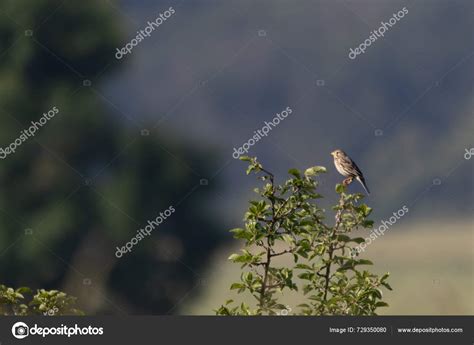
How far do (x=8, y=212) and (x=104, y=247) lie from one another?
11.2ft

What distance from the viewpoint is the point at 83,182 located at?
25.4 m

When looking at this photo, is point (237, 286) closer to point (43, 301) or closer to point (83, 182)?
point (43, 301)

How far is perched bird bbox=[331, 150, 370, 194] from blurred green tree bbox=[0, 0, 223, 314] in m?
9.92

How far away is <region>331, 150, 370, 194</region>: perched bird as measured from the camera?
12.2 meters

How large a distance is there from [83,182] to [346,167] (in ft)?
45.2

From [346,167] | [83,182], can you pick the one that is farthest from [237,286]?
[83,182]

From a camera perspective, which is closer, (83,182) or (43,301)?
(43,301)

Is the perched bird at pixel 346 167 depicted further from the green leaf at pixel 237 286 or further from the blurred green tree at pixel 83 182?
the blurred green tree at pixel 83 182

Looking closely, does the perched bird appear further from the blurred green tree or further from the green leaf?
the blurred green tree

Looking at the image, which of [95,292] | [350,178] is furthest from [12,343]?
[95,292]

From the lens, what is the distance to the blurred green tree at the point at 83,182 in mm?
24125

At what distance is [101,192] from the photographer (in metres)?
25.0

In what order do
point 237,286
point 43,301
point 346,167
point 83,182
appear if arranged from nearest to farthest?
point 237,286 → point 43,301 → point 346,167 → point 83,182

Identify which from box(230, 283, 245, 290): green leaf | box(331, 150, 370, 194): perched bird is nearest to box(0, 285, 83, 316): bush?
box(230, 283, 245, 290): green leaf
